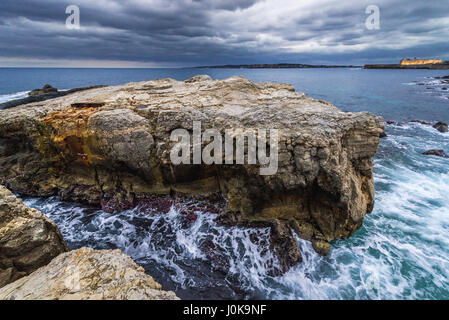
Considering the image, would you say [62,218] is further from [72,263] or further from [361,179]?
[361,179]

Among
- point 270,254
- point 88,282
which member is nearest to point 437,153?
point 270,254

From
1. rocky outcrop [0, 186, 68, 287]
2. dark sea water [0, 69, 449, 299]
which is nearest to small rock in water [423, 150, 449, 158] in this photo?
dark sea water [0, 69, 449, 299]

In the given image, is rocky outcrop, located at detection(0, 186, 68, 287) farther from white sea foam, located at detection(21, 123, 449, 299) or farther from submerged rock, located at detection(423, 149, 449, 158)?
submerged rock, located at detection(423, 149, 449, 158)

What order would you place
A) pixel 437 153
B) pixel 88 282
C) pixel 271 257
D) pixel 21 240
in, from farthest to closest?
pixel 437 153, pixel 271 257, pixel 21 240, pixel 88 282

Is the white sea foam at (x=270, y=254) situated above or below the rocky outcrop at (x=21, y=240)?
below

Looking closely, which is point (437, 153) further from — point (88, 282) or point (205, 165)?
point (88, 282)

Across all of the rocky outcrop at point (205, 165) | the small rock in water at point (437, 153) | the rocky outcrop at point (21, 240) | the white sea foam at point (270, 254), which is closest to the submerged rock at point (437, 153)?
the small rock in water at point (437, 153)

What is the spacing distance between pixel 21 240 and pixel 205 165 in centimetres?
675

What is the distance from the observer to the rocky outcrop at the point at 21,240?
17.7 feet

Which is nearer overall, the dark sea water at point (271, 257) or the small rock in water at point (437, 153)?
the dark sea water at point (271, 257)

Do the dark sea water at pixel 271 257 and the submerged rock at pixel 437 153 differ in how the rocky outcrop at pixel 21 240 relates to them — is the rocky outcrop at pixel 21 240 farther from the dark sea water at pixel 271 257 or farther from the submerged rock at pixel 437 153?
the submerged rock at pixel 437 153

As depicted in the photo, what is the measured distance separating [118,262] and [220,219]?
5931 mm

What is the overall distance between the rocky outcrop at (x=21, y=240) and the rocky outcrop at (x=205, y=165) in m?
5.11

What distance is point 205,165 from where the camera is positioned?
34.7ft
